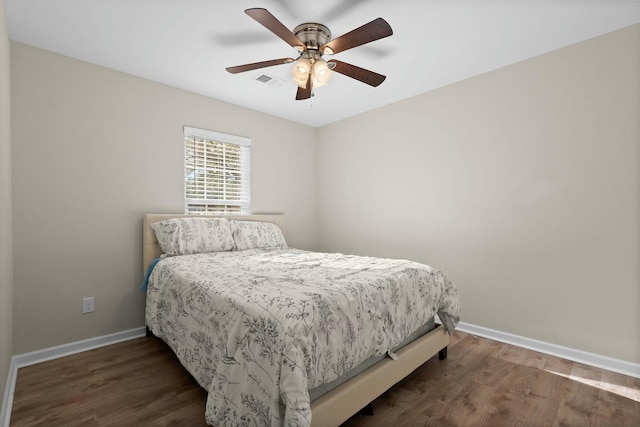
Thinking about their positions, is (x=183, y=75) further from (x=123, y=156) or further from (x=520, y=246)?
(x=520, y=246)

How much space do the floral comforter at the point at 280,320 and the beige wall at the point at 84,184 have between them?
62 cm

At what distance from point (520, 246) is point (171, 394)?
2.84 metres

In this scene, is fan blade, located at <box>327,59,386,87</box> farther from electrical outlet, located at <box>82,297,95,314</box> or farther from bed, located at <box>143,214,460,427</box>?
electrical outlet, located at <box>82,297,95,314</box>

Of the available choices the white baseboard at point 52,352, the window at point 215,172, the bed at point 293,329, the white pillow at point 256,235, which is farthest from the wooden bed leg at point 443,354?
the white baseboard at point 52,352

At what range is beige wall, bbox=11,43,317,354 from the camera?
7.39 ft

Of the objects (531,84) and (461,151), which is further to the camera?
(461,151)

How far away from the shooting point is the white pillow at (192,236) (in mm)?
2627

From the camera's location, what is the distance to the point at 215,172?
11.0ft

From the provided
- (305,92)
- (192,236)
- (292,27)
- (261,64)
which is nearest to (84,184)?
(192,236)

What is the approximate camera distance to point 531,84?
2492 millimetres

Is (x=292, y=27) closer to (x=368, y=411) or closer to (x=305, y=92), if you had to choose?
(x=305, y=92)

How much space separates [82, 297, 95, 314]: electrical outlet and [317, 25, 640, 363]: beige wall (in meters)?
2.91

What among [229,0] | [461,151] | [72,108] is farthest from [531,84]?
[72,108]

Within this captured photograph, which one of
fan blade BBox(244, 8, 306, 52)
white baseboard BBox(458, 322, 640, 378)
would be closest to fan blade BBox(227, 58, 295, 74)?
fan blade BBox(244, 8, 306, 52)
